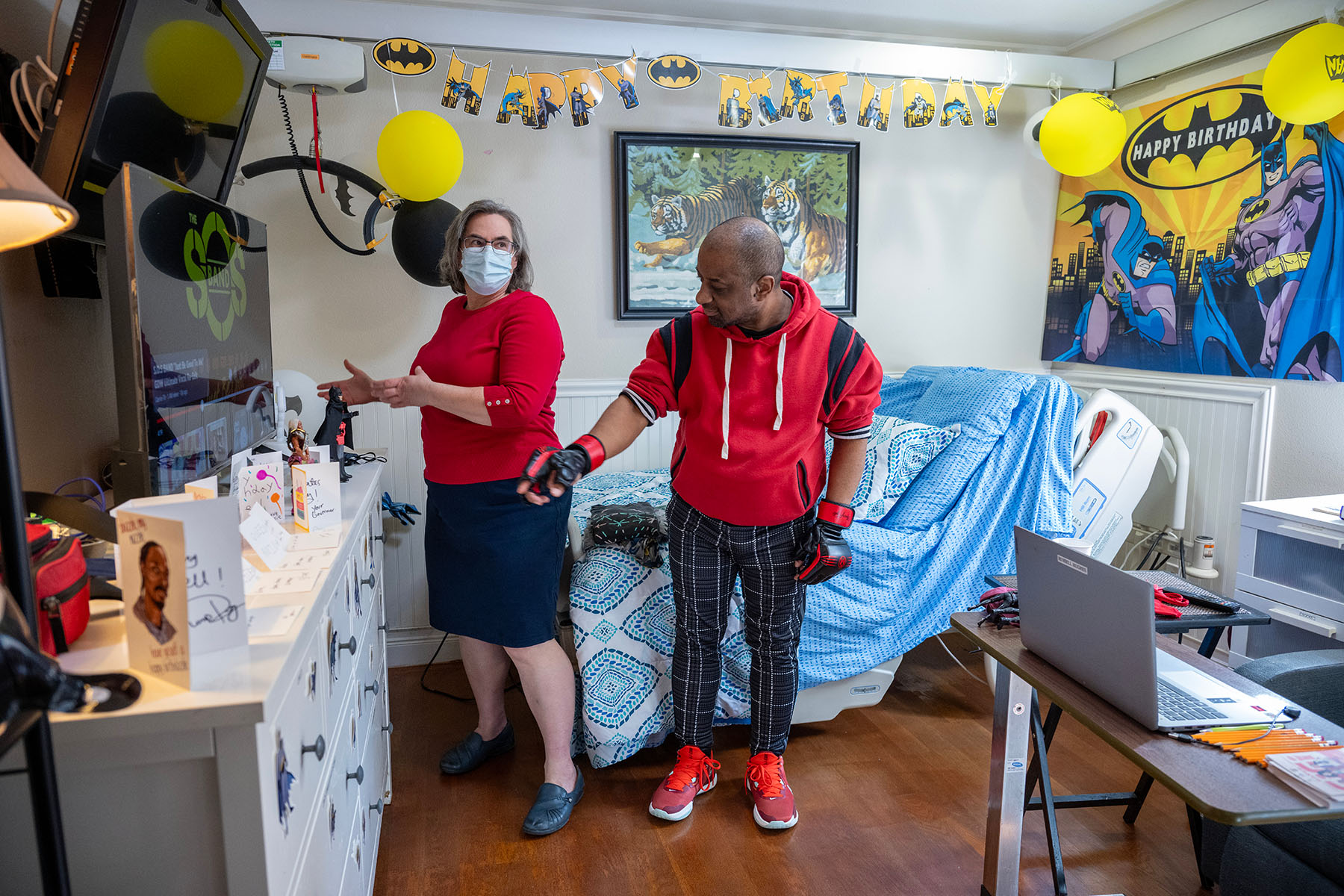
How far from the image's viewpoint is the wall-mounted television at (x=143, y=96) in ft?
3.92

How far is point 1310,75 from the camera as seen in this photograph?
91.0 inches

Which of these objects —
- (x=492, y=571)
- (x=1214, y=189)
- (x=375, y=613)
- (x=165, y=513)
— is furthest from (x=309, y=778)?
(x=1214, y=189)

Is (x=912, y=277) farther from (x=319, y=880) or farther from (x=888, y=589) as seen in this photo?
(x=319, y=880)

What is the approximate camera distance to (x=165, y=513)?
0.77m

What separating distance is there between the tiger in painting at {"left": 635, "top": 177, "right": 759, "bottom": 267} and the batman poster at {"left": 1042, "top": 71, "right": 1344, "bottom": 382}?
1.49 metres

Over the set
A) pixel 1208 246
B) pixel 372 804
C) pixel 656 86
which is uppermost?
pixel 656 86

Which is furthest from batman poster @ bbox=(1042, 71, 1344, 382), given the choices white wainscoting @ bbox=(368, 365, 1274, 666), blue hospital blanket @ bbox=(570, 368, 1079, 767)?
blue hospital blanket @ bbox=(570, 368, 1079, 767)

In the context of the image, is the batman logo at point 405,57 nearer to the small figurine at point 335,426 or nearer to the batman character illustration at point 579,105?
the batman character illustration at point 579,105

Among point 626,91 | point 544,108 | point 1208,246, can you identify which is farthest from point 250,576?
point 1208,246

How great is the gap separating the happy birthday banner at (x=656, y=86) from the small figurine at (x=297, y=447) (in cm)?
126

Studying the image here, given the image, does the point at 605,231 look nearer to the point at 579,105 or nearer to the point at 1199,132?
the point at 579,105

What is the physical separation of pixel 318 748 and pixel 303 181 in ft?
7.57

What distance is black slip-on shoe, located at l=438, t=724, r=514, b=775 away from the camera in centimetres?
228

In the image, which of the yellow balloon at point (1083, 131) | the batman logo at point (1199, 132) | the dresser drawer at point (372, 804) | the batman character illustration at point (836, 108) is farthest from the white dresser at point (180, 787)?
the batman logo at point (1199, 132)
